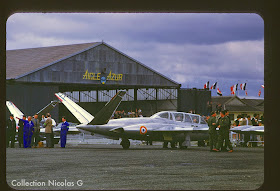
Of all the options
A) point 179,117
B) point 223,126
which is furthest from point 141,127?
point 223,126

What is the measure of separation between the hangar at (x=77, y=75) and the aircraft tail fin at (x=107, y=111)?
70.1ft

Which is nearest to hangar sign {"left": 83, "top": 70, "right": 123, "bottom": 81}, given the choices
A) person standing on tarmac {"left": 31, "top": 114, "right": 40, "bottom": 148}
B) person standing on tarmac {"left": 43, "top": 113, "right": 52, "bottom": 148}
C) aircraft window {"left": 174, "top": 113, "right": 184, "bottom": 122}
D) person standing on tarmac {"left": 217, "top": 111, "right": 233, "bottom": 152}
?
person standing on tarmac {"left": 31, "top": 114, "right": 40, "bottom": 148}

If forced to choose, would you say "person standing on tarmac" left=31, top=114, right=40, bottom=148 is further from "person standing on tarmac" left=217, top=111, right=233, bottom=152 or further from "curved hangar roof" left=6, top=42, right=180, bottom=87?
"curved hangar roof" left=6, top=42, right=180, bottom=87

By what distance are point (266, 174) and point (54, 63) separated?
4174cm

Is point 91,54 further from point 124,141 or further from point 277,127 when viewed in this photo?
point 277,127

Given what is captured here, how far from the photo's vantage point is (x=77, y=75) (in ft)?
159

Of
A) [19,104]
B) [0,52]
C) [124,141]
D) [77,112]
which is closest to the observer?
[0,52]

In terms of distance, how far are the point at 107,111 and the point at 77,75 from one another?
24.6m

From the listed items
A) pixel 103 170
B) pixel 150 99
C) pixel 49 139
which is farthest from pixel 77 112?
pixel 150 99

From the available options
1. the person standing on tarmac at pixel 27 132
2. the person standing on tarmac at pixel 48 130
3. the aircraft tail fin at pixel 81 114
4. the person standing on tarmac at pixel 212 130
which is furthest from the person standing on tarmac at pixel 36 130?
the person standing on tarmac at pixel 212 130

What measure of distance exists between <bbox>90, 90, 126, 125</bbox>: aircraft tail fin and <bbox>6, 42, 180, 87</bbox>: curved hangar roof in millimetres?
21445

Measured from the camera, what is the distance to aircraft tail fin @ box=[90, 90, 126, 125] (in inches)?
947

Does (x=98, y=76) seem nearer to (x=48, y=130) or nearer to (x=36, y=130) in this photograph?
(x=36, y=130)

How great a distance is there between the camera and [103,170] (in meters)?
13.1
